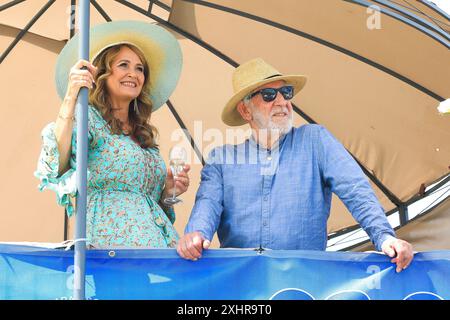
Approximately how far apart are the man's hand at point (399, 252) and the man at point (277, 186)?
0.30m

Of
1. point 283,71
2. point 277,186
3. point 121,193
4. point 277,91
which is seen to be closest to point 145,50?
point 277,91

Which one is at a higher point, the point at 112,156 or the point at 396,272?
the point at 112,156

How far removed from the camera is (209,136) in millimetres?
6113

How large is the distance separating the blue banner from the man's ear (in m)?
1.09

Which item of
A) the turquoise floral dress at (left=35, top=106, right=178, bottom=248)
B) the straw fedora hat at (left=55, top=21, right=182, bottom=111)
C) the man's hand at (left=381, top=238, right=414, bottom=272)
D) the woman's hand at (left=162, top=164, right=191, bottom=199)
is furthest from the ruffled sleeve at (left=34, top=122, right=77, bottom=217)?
the man's hand at (left=381, top=238, right=414, bottom=272)

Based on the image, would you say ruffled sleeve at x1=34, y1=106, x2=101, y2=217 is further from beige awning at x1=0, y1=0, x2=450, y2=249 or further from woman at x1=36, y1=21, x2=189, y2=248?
beige awning at x1=0, y1=0, x2=450, y2=249

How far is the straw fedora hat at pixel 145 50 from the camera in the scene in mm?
4496

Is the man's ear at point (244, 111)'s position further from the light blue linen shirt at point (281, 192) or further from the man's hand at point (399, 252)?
the man's hand at point (399, 252)

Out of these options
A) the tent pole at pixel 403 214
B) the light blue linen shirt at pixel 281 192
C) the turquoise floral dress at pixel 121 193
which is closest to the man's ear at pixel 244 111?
the light blue linen shirt at pixel 281 192

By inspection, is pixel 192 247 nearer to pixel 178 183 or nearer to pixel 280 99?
pixel 178 183

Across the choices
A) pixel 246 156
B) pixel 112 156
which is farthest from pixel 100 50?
pixel 246 156

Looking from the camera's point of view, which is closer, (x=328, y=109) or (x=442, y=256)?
(x=442, y=256)

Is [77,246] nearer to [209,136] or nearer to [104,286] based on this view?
[104,286]

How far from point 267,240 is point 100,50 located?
1383 millimetres
